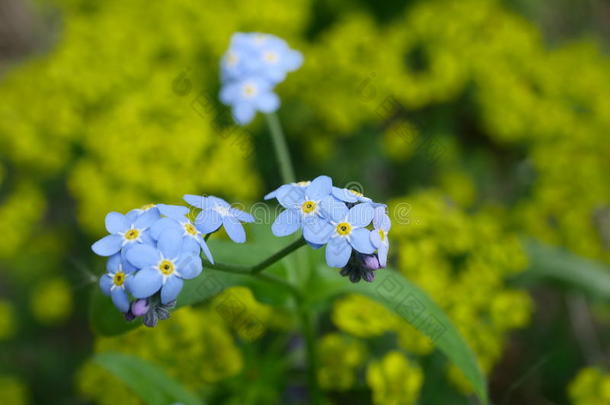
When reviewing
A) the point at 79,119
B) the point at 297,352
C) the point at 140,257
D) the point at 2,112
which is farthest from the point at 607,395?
the point at 2,112

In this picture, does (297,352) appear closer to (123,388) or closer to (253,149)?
(123,388)

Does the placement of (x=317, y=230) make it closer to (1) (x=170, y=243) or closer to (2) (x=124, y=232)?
(1) (x=170, y=243)

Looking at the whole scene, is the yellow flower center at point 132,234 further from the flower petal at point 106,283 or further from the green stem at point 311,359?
the green stem at point 311,359

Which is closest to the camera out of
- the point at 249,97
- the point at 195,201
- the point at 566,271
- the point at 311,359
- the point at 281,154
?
the point at 195,201

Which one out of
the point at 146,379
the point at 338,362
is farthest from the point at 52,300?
the point at 338,362

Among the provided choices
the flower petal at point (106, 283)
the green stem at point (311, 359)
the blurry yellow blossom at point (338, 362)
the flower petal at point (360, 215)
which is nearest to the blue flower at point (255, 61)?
the green stem at point (311, 359)

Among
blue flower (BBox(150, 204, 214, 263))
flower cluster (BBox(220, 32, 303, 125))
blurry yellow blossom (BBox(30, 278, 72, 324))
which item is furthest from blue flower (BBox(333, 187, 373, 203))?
blurry yellow blossom (BBox(30, 278, 72, 324))
